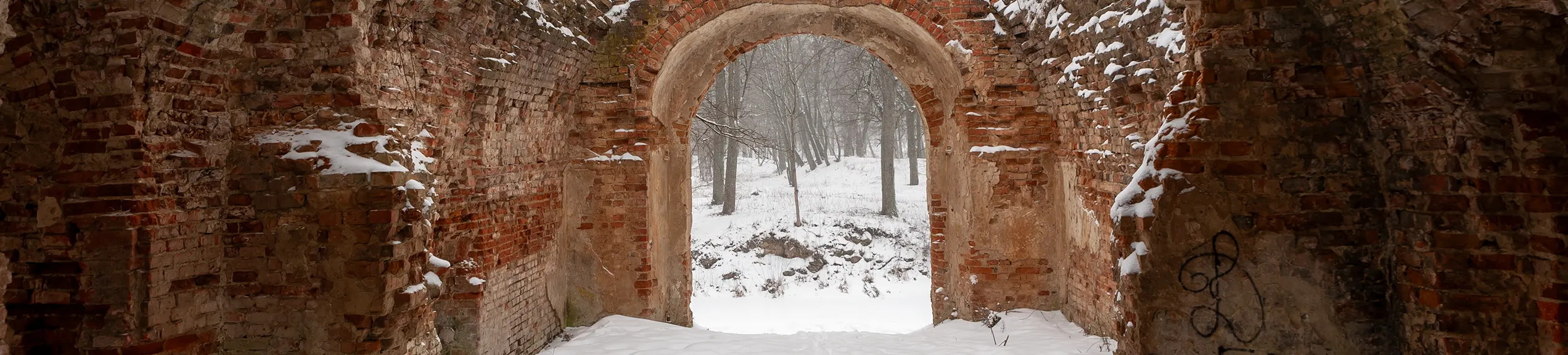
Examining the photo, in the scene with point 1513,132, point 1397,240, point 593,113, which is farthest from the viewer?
point 593,113

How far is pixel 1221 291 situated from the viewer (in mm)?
3078

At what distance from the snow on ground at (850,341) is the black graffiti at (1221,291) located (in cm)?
277

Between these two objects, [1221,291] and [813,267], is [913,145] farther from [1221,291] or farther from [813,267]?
[1221,291]

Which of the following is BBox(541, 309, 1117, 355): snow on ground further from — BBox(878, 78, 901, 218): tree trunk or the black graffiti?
BBox(878, 78, 901, 218): tree trunk

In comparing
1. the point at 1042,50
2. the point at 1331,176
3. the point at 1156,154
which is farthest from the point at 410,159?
the point at 1042,50

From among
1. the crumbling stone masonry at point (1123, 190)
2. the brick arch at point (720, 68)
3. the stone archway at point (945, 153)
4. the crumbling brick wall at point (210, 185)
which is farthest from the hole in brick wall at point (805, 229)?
the crumbling brick wall at point (210, 185)

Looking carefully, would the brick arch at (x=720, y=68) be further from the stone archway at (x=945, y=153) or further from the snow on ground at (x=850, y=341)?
the snow on ground at (x=850, y=341)

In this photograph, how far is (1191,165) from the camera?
3086mm

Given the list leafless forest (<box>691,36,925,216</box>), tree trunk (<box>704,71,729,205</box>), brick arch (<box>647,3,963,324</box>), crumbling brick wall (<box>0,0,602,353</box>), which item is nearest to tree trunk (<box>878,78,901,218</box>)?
leafless forest (<box>691,36,925,216</box>)

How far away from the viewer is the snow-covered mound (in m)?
12.8

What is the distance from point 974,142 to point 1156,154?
3.69 metres

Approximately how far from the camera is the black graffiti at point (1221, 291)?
3059 millimetres

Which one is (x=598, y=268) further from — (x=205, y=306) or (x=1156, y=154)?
(x=1156, y=154)

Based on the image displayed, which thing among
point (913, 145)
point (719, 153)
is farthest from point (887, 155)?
point (913, 145)
